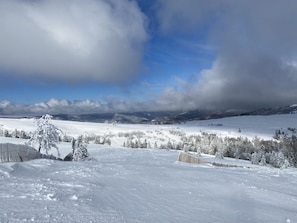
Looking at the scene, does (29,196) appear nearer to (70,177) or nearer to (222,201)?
(70,177)

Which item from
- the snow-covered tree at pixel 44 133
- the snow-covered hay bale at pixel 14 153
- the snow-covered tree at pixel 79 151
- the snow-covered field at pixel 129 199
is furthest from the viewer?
the snow-covered tree at pixel 79 151

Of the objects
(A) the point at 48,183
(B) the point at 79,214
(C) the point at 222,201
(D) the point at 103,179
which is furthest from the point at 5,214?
(C) the point at 222,201

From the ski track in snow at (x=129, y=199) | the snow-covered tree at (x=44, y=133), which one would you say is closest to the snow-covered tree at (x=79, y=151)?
the snow-covered tree at (x=44, y=133)

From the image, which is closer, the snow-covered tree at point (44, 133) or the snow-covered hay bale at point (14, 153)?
the snow-covered hay bale at point (14, 153)

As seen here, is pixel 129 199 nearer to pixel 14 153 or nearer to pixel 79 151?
pixel 14 153

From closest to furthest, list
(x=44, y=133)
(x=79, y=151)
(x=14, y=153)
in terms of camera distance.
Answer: (x=14, y=153)
(x=44, y=133)
(x=79, y=151)

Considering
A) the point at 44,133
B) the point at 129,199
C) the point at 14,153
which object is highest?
the point at 44,133

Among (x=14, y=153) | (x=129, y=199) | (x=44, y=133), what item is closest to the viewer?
(x=129, y=199)

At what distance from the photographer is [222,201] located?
14.8 m

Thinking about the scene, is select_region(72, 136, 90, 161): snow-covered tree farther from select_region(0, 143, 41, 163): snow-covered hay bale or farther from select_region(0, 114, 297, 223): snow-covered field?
select_region(0, 114, 297, 223): snow-covered field

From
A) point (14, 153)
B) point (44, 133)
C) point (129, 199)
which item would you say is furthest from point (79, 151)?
point (129, 199)

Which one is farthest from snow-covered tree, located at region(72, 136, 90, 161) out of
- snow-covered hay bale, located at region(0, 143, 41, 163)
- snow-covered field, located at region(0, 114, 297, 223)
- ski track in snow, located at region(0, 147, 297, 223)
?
ski track in snow, located at region(0, 147, 297, 223)

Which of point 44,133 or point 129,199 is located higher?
point 44,133

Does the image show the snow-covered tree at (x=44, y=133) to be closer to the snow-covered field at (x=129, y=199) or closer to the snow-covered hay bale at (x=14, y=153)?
the snow-covered hay bale at (x=14, y=153)
